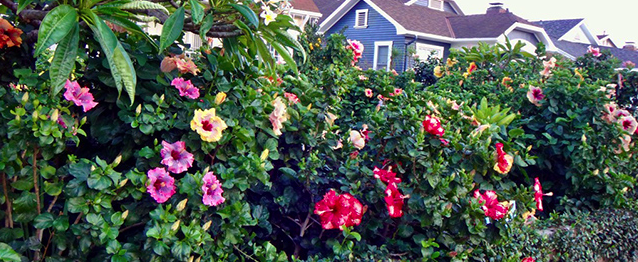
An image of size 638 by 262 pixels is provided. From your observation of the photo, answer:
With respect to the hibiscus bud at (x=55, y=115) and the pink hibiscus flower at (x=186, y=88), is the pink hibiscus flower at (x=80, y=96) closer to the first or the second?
the hibiscus bud at (x=55, y=115)

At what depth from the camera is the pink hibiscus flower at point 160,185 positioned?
1.98 meters

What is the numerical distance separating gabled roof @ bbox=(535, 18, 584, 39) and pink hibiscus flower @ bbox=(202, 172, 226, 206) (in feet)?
105

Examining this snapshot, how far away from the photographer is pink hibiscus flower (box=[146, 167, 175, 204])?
1979 mm

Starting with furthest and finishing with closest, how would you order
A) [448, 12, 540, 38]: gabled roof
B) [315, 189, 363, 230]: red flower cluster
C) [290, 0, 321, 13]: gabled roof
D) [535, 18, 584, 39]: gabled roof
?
[535, 18, 584, 39]: gabled roof, [448, 12, 540, 38]: gabled roof, [290, 0, 321, 13]: gabled roof, [315, 189, 363, 230]: red flower cluster

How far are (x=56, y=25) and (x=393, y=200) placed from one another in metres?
1.51

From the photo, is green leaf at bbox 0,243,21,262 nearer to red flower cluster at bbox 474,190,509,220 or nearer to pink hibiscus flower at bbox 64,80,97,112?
pink hibiscus flower at bbox 64,80,97,112

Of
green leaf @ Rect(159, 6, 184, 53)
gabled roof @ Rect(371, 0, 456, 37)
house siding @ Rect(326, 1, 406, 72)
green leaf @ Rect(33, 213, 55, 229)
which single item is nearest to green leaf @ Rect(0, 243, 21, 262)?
green leaf @ Rect(33, 213, 55, 229)

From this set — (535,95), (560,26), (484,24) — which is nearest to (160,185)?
(535,95)

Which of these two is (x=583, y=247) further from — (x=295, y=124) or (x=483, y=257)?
(x=295, y=124)

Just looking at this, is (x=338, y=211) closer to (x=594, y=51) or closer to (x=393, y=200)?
(x=393, y=200)

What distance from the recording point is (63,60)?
5.44 ft

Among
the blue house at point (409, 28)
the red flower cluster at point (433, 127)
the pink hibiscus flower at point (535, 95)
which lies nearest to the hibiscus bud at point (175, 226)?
the red flower cluster at point (433, 127)

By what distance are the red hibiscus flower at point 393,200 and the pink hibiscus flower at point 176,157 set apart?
870 mm

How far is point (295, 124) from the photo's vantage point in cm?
261
